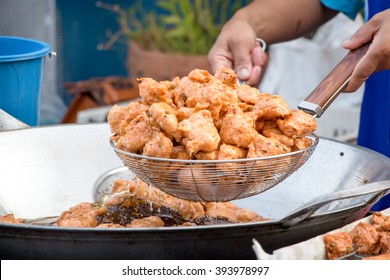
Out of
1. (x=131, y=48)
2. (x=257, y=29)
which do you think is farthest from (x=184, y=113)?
(x=131, y=48)

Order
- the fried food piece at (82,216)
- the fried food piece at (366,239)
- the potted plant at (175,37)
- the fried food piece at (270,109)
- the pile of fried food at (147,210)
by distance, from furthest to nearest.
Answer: the potted plant at (175,37) → the pile of fried food at (147,210) → the fried food piece at (82,216) → the fried food piece at (270,109) → the fried food piece at (366,239)

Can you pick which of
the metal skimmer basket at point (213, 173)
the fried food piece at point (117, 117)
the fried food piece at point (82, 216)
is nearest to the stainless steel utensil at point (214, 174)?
the metal skimmer basket at point (213, 173)

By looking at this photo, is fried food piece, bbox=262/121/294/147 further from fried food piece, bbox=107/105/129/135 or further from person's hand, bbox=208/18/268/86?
person's hand, bbox=208/18/268/86

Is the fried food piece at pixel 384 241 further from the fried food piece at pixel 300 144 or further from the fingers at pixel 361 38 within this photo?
the fingers at pixel 361 38

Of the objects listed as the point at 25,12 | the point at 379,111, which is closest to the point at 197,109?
the point at 379,111

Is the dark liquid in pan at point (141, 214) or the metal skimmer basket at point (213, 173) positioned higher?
the metal skimmer basket at point (213, 173)

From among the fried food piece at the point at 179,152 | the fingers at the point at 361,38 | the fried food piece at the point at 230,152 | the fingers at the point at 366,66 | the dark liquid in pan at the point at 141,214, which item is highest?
the fingers at the point at 361,38

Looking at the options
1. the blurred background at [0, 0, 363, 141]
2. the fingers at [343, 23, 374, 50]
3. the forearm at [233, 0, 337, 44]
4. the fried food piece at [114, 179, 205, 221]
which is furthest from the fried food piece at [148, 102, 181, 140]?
the blurred background at [0, 0, 363, 141]
